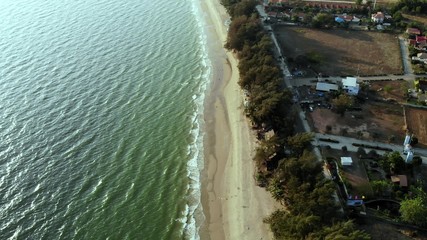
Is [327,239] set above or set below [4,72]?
below

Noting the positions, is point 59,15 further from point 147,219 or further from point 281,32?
point 147,219

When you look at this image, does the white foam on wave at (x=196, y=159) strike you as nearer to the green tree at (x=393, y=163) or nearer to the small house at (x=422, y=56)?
the green tree at (x=393, y=163)

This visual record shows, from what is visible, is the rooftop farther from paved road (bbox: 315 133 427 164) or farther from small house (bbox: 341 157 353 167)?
small house (bbox: 341 157 353 167)

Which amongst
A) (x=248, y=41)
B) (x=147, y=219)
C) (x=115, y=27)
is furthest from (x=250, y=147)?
(x=115, y=27)

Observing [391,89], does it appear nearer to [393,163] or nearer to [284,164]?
[393,163]

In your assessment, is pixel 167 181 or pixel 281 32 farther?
pixel 281 32

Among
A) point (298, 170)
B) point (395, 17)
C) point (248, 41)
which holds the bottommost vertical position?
point (395, 17)

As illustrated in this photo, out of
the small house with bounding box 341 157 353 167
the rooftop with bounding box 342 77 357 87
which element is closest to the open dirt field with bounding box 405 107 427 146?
the rooftop with bounding box 342 77 357 87
